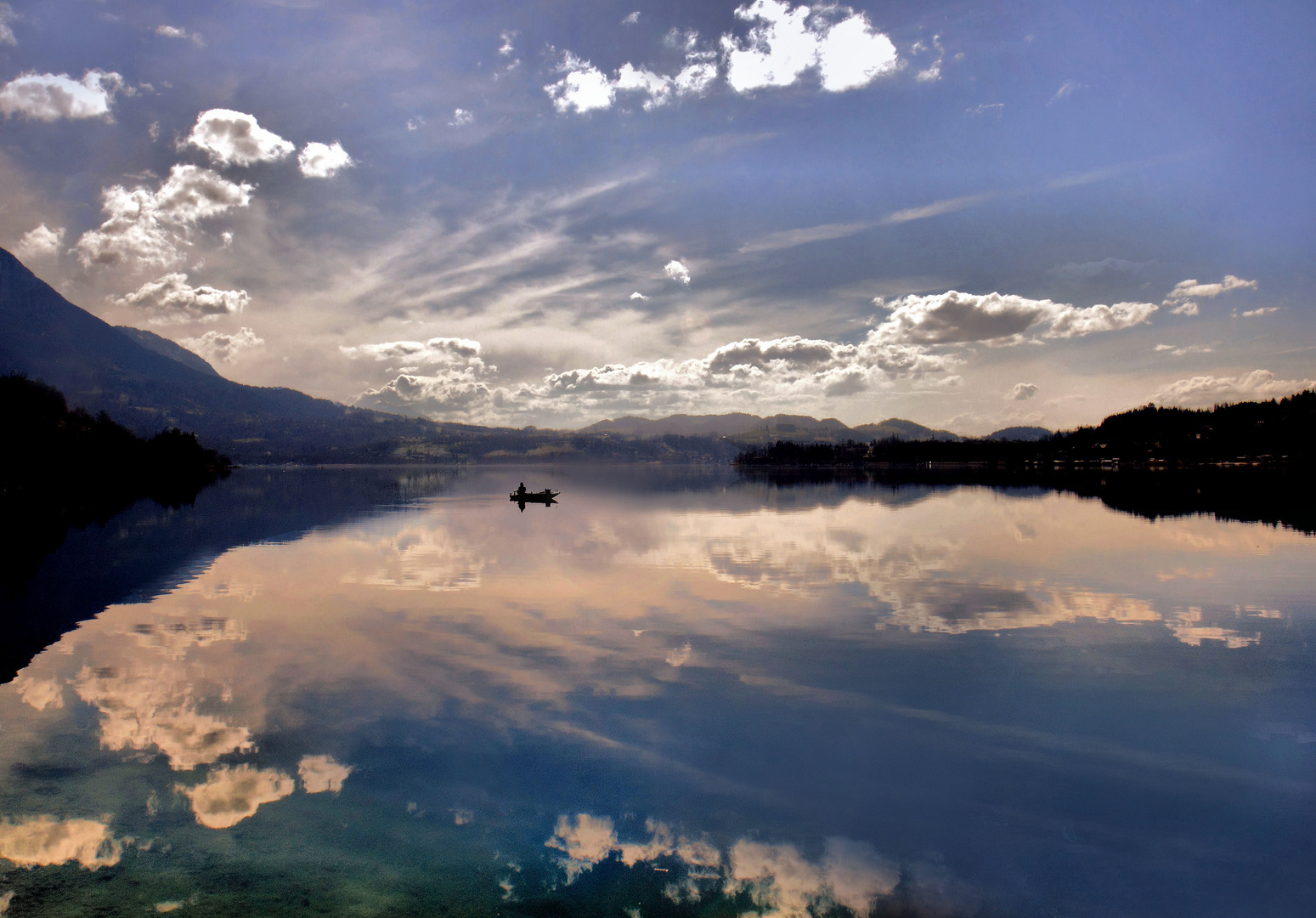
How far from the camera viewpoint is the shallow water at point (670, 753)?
31.5 feet

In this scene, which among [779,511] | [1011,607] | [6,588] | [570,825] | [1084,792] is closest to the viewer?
[570,825]

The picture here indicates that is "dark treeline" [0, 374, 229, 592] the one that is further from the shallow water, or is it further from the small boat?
the small boat

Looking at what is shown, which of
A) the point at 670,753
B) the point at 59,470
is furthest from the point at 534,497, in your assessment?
the point at 59,470

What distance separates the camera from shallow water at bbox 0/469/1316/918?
9.59 meters

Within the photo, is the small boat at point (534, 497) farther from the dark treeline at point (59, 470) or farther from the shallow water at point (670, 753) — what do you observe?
the shallow water at point (670, 753)

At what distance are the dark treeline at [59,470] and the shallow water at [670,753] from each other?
73.1ft

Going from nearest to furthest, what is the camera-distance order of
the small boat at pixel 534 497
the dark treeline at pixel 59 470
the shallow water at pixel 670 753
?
the shallow water at pixel 670 753 → the dark treeline at pixel 59 470 → the small boat at pixel 534 497

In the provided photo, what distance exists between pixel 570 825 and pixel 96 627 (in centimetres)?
2205

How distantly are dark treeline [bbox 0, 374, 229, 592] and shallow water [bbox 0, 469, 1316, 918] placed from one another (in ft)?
73.1

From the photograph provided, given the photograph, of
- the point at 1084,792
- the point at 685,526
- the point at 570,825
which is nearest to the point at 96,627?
the point at 570,825

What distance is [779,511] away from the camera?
72.1 m

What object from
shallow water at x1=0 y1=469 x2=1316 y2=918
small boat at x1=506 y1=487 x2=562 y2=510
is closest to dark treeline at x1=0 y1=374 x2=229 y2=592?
shallow water at x1=0 y1=469 x2=1316 y2=918

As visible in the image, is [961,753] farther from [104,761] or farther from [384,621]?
[384,621]

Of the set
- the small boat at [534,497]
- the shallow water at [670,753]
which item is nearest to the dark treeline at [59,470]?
the shallow water at [670,753]
